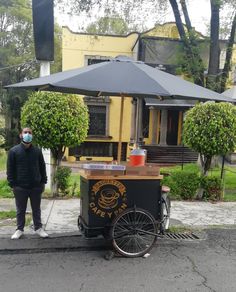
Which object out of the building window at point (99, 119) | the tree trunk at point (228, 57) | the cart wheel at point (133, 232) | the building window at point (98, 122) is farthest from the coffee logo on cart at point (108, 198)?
the building window at point (98, 122)

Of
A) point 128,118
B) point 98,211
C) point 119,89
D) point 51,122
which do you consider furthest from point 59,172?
point 128,118

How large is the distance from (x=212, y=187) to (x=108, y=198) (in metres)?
4.50

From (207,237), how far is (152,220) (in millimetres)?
1417

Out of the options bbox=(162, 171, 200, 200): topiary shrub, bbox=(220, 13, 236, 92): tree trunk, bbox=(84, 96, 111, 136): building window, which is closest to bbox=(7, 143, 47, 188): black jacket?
bbox=(162, 171, 200, 200): topiary shrub

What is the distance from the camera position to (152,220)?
A: 5.07 m

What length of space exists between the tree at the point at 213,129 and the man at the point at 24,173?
161 inches

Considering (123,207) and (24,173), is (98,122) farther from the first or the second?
(123,207)

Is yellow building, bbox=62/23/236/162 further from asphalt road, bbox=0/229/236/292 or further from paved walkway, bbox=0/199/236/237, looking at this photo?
asphalt road, bbox=0/229/236/292

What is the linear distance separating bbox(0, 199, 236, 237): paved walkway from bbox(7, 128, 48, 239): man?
615 millimetres

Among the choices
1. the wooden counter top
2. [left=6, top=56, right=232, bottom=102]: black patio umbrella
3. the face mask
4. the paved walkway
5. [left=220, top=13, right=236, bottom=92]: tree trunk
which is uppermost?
[left=220, top=13, right=236, bottom=92]: tree trunk

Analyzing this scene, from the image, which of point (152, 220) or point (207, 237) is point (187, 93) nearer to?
point (152, 220)

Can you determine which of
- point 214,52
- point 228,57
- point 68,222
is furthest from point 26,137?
point 228,57

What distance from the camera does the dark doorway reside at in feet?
79.6

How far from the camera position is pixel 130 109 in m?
23.8
